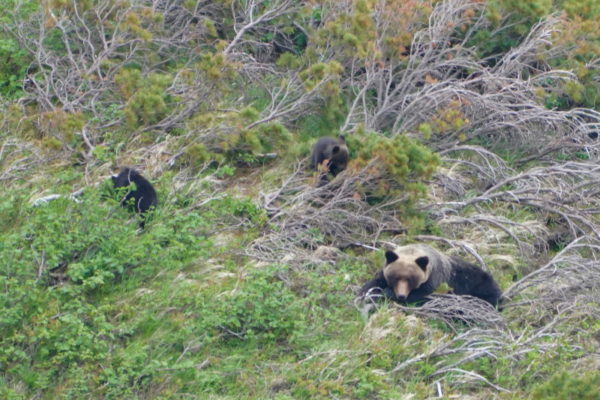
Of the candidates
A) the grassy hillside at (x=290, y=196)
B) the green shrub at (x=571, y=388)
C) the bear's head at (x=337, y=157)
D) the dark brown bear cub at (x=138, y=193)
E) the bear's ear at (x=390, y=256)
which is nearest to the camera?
the green shrub at (x=571, y=388)

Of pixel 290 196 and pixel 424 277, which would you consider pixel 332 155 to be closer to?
pixel 290 196

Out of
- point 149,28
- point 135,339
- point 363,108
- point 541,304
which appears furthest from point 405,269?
point 149,28

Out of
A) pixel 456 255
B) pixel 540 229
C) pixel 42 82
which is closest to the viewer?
pixel 456 255

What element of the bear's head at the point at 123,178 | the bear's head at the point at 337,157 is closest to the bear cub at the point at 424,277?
the bear's head at the point at 337,157

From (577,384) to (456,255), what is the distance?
11.7 ft

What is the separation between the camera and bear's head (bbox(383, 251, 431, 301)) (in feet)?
29.7

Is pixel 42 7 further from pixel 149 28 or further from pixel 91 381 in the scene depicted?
pixel 91 381

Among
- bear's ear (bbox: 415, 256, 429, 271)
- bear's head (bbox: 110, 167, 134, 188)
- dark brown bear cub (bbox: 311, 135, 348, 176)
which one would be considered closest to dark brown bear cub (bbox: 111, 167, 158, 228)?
bear's head (bbox: 110, 167, 134, 188)

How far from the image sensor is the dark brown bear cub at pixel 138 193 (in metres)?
10.0

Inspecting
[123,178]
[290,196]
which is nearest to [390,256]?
[290,196]

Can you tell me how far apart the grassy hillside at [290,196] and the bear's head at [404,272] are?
17 cm

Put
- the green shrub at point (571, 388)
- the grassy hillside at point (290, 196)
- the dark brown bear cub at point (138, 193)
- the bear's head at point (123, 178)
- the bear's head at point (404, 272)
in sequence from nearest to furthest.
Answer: the green shrub at point (571, 388), the grassy hillside at point (290, 196), the bear's head at point (404, 272), the dark brown bear cub at point (138, 193), the bear's head at point (123, 178)

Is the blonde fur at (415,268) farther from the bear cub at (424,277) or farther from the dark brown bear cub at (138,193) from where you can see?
the dark brown bear cub at (138,193)

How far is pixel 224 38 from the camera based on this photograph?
Result: 1404 centimetres
